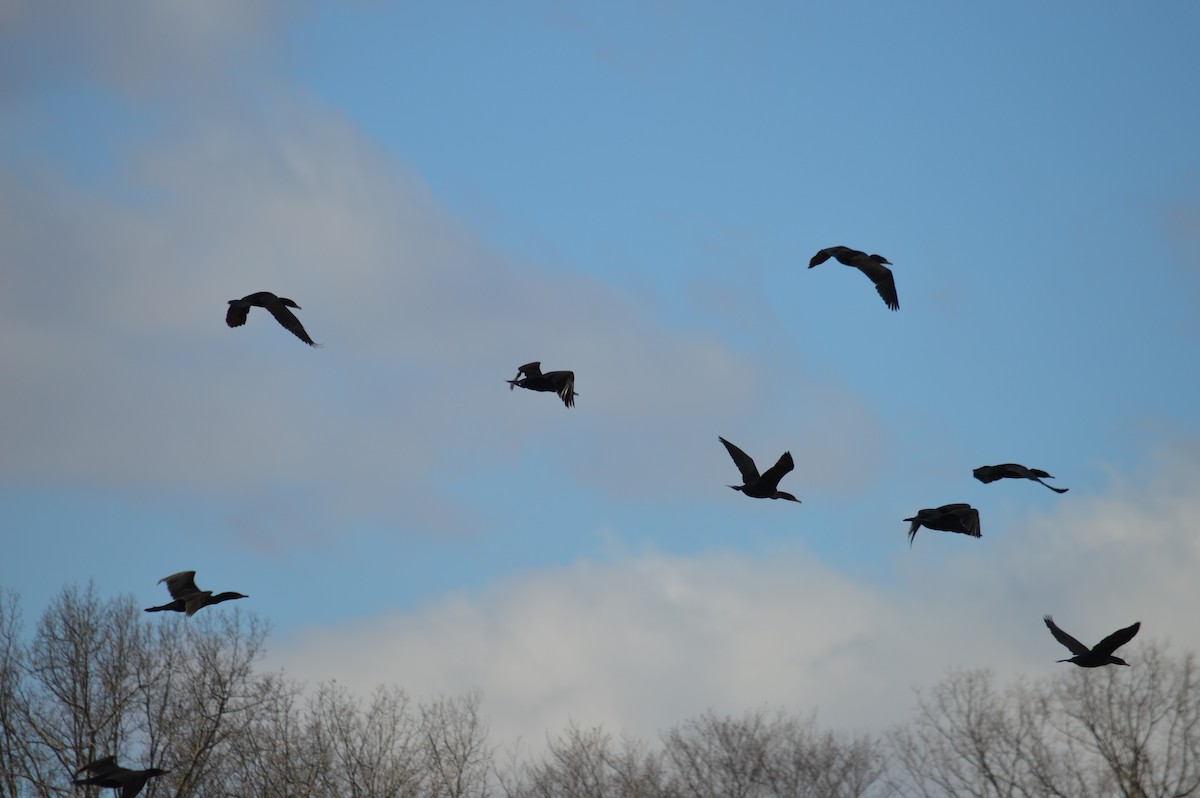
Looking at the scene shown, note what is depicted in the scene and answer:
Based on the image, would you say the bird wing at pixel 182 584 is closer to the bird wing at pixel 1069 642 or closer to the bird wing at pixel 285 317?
the bird wing at pixel 285 317

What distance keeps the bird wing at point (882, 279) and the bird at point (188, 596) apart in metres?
8.32

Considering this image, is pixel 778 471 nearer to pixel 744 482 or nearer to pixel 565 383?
pixel 744 482

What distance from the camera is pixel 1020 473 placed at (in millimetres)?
15938

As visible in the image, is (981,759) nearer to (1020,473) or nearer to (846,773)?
(846,773)

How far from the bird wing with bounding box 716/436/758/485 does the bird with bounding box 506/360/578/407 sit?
1.73 m

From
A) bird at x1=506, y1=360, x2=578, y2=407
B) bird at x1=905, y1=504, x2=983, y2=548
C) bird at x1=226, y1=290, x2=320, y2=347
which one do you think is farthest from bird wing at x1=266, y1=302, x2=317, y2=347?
bird at x1=905, y1=504, x2=983, y2=548

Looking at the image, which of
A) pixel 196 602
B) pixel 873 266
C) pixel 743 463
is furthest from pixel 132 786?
pixel 873 266

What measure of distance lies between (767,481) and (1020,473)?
266 centimetres

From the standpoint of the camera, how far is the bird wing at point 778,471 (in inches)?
622

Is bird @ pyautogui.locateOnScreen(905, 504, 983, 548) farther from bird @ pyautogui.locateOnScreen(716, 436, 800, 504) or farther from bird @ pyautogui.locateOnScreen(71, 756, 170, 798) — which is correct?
bird @ pyautogui.locateOnScreen(71, 756, 170, 798)

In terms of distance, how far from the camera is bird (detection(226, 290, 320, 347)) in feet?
52.4

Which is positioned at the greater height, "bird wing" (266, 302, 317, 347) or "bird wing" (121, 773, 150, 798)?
"bird wing" (266, 302, 317, 347)

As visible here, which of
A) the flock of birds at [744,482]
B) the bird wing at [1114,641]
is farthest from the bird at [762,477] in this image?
the bird wing at [1114,641]

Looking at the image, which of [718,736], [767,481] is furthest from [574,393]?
[718,736]
